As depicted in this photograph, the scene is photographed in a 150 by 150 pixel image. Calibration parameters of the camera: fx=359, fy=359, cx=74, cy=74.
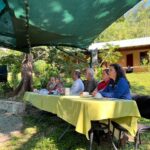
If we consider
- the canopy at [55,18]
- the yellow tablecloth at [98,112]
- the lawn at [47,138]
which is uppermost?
the canopy at [55,18]

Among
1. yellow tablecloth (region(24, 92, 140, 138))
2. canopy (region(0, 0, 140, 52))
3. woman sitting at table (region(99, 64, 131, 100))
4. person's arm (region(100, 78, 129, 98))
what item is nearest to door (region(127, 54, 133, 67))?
canopy (region(0, 0, 140, 52))

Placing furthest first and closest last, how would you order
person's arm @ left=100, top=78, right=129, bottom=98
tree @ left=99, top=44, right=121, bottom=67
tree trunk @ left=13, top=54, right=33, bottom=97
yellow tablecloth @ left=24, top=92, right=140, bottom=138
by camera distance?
1. tree @ left=99, top=44, right=121, bottom=67
2. tree trunk @ left=13, top=54, right=33, bottom=97
3. person's arm @ left=100, top=78, right=129, bottom=98
4. yellow tablecloth @ left=24, top=92, right=140, bottom=138

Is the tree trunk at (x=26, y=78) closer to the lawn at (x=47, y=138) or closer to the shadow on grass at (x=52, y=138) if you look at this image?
the lawn at (x=47, y=138)

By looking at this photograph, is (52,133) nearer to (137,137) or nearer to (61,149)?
(61,149)

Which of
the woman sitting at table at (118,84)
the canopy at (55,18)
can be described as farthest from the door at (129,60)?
the woman sitting at table at (118,84)

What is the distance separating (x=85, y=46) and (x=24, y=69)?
3208 mm

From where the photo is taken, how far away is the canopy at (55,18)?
16.8ft

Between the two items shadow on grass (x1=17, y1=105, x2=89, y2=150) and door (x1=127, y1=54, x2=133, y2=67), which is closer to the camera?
shadow on grass (x1=17, y1=105, x2=89, y2=150)

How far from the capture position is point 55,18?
5500mm

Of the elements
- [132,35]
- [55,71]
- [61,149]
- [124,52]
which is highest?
[132,35]

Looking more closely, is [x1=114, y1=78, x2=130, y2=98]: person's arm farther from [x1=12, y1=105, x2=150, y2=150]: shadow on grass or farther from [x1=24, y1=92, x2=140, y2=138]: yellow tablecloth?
[x1=12, y1=105, x2=150, y2=150]: shadow on grass

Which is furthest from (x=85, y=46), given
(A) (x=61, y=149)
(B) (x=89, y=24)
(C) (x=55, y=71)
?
(C) (x=55, y=71)

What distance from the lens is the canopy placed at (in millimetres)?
5113

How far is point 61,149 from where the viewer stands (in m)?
5.54
